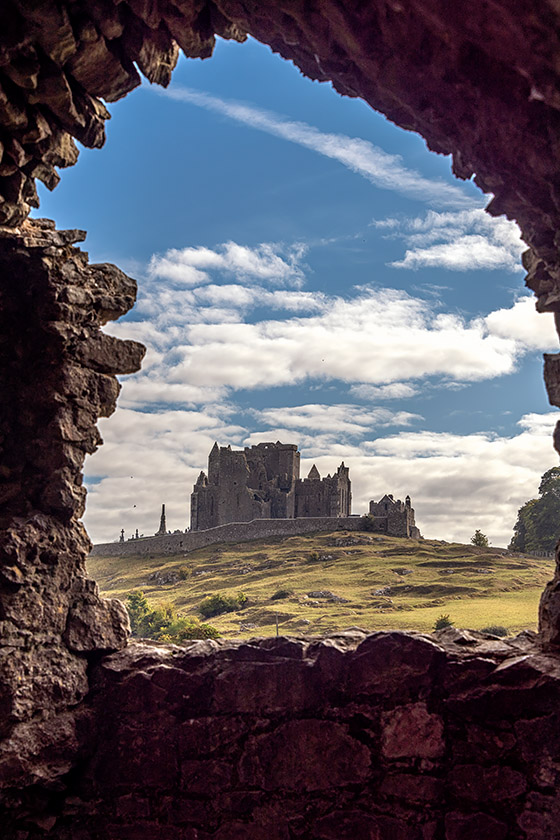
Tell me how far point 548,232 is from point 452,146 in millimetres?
807

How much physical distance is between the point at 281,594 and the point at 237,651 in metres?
33.2

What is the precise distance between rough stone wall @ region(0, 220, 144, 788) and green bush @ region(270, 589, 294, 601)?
103 ft

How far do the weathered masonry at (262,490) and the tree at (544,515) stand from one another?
126ft

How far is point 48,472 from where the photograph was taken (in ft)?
16.2

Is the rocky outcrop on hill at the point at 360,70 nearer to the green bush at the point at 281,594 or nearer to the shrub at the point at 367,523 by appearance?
A: the green bush at the point at 281,594

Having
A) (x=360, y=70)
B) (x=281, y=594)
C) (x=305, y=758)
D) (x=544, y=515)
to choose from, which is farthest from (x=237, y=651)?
(x=544, y=515)

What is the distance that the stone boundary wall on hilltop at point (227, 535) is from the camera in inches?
2638

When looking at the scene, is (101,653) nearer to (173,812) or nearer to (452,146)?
(173,812)

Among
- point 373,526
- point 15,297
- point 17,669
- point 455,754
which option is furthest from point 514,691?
point 373,526

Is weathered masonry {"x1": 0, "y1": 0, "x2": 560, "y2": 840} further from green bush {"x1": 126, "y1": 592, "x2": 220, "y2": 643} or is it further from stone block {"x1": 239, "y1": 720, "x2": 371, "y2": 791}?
green bush {"x1": 126, "y1": 592, "x2": 220, "y2": 643}

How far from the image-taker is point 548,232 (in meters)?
4.21

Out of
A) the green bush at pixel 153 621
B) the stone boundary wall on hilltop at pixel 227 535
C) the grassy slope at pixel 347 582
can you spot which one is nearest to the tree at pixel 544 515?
the grassy slope at pixel 347 582

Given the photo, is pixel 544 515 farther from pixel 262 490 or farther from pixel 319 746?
pixel 262 490

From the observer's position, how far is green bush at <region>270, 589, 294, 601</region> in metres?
35.7
